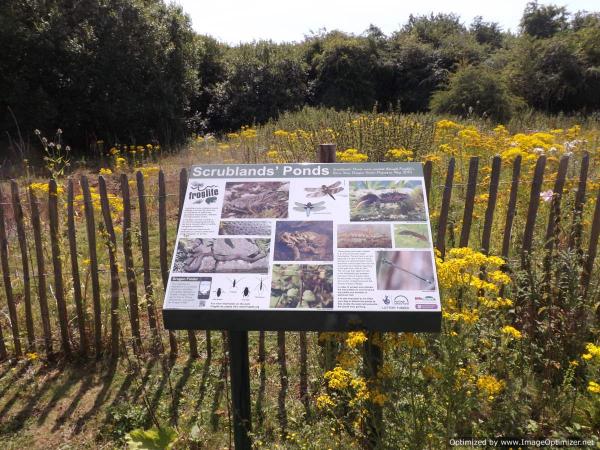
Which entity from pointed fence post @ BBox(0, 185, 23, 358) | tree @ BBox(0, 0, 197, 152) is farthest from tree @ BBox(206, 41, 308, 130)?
pointed fence post @ BBox(0, 185, 23, 358)

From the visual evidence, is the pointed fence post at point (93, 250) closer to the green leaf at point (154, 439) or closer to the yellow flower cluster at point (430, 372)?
the green leaf at point (154, 439)

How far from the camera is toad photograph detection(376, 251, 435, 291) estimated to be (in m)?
2.08

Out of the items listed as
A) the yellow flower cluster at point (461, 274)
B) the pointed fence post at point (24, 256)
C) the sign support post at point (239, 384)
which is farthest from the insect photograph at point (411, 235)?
the pointed fence post at point (24, 256)

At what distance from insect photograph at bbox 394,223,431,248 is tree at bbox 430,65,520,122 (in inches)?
→ 447

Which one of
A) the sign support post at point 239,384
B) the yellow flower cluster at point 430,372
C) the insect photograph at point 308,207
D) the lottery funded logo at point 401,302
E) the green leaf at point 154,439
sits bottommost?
the green leaf at point 154,439

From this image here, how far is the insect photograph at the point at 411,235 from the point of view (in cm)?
220

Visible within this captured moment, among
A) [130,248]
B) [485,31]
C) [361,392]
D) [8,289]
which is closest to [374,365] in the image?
[361,392]

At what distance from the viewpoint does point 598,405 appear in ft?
8.49

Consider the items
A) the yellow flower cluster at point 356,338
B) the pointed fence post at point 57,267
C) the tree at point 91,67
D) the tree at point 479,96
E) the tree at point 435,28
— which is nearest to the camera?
the yellow flower cluster at point 356,338

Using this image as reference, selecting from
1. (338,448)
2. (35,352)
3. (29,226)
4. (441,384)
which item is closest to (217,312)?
(338,448)

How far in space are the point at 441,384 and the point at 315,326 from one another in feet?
2.07

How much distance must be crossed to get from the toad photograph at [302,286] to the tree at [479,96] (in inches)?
460

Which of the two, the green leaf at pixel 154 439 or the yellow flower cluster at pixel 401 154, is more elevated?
the yellow flower cluster at pixel 401 154

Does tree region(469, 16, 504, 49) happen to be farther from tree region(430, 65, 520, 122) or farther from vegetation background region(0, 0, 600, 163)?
tree region(430, 65, 520, 122)
